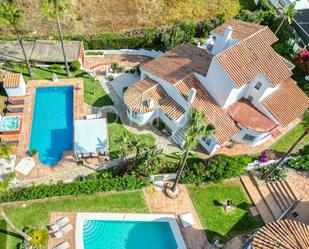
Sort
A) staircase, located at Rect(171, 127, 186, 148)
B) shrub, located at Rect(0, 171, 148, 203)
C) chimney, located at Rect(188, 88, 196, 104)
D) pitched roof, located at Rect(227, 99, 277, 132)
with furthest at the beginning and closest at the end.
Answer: staircase, located at Rect(171, 127, 186, 148)
pitched roof, located at Rect(227, 99, 277, 132)
chimney, located at Rect(188, 88, 196, 104)
shrub, located at Rect(0, 171, 148, 203)

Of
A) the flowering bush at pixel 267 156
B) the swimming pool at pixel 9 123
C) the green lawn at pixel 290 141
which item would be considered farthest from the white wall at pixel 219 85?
the swimming pool at pixel 9 123

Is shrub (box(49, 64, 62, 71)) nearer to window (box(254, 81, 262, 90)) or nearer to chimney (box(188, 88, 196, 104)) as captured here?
chimney (box(188, 88, 196, 104))

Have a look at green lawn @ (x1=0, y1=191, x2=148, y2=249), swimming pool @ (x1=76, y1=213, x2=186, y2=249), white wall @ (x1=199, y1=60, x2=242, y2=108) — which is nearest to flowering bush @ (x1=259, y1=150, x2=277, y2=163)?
white wall @ (x1=199, y1=60, x2=242, y2=108)

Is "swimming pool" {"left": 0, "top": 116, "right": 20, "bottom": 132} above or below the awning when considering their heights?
below

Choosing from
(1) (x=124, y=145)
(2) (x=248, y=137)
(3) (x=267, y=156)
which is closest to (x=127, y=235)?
(1) (x=124, y=145)

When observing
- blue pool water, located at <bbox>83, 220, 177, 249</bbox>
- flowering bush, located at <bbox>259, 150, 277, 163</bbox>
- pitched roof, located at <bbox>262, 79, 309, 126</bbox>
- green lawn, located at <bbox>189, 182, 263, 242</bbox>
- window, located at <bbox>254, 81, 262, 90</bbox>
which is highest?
window, located at <bbox>254, 81, 262, 90</bbox>

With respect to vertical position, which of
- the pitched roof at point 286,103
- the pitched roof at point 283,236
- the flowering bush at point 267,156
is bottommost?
the flowering bush at point 267,156

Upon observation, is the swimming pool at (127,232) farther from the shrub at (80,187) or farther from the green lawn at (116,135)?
the green lawn at (116,135)
